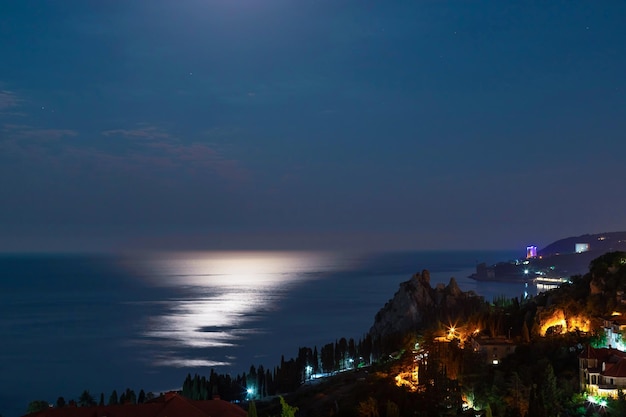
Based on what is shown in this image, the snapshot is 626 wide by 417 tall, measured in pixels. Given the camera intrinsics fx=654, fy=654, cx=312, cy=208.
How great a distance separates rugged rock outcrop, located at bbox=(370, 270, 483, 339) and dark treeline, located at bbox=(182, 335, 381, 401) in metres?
11.9

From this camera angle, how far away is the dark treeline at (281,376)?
4672cm

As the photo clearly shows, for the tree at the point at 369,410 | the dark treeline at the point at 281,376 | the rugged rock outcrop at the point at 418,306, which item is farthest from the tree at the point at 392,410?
the rugged rock outcrop at the point at 418,306

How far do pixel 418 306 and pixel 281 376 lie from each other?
24000 millimetres

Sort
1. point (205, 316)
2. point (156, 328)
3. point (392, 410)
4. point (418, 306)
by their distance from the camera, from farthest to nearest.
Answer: point (205, 316)
point (156, 328)
point (418, 306)
point (392, 410)

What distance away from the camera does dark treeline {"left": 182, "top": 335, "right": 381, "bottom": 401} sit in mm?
46719

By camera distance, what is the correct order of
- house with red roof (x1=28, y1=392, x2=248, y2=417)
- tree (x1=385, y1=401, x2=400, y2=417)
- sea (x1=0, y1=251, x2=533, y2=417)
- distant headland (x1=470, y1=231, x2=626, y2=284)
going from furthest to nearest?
distant headland (x1=470, y1=231, x2=626, y2=284)
sea (x1=0, y1=251, x2=533, y2=417)
tree (x1=385, y1=401, x2=400, y2=417)
house with red roof (x1=28, y1=392, x2=248, y2=417)

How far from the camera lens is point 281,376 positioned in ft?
168

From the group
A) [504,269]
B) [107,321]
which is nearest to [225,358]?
[107,321]

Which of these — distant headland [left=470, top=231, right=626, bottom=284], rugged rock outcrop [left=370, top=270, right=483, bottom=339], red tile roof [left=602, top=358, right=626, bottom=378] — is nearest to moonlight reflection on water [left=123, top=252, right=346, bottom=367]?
rugged rock outcrop [left=370, top=270, right=483, bottom=339]

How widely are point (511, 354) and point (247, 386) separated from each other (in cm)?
2043

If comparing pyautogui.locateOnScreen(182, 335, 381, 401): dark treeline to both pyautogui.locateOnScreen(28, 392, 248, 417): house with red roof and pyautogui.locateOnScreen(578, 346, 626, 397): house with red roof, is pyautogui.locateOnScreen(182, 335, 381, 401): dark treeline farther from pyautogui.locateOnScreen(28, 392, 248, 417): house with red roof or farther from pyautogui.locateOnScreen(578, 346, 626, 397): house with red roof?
pyautogui.locateOnScreen(578, 346, 626, 397): house with red roof

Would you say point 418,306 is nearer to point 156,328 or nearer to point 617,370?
point 156,328

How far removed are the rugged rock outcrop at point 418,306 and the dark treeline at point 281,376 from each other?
11.9 metres

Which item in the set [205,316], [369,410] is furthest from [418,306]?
[369,410]
